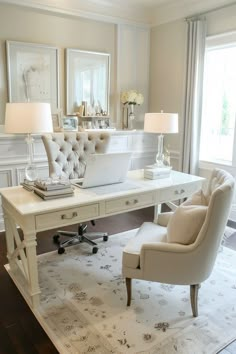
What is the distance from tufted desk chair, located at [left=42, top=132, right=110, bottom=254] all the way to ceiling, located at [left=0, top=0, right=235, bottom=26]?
185 cm

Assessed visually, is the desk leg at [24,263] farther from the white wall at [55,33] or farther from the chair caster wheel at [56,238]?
the white wall at [55,33]

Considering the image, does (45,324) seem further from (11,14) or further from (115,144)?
(11,14)

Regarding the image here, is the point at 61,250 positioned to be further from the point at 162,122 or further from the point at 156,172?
the point at 162,122

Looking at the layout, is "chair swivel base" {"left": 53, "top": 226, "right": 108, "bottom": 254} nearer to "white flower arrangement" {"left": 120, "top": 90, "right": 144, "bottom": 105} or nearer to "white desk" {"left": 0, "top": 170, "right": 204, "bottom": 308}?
"white desk" {"left": 0, "top": 170, "right": 204, "bottom": 308}

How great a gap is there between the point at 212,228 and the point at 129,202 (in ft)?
2.50

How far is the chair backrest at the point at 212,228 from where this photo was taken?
1874 mm

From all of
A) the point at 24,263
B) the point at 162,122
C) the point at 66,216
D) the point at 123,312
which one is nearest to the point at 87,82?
the point at 162,122

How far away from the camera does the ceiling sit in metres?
3.82

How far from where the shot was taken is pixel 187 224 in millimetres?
1965

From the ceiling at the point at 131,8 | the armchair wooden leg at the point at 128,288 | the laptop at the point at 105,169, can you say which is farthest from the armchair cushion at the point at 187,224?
Answer: the ceiling at the point at 131,8

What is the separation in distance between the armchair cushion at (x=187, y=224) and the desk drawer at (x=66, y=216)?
61cm

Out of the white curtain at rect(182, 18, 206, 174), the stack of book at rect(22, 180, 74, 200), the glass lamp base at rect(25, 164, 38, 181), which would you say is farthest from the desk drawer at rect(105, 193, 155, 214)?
the white curtain at rect(182, 18, 206, 174)

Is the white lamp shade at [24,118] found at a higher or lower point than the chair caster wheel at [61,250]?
higher

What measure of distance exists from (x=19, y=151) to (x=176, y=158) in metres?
2.33
